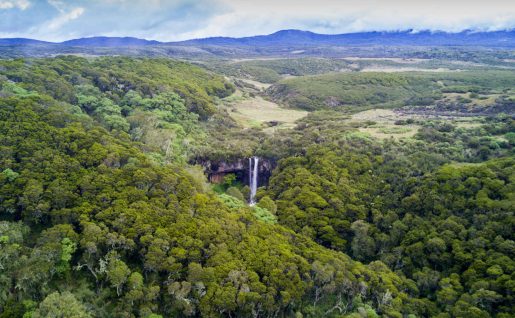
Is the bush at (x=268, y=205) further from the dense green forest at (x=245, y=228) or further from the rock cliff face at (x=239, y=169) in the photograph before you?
the rock cliff face at (x=239, y=169)

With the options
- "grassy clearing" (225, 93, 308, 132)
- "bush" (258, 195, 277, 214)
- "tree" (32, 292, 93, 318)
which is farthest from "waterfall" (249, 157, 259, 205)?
"tree" (32, 292, 93, 318)

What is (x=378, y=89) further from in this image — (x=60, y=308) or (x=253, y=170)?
(x=60, y=308)

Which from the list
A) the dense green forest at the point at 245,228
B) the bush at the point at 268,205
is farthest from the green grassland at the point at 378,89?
the bush at the point at 268,205

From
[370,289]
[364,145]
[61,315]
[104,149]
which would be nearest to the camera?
[61,315]

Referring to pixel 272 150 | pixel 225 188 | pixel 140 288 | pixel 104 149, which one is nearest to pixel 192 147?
pixel 225 188

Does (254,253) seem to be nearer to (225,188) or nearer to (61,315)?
(61,315)

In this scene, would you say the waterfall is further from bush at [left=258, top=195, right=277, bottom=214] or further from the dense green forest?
bush at [left=258, top=195, right=277, bottom=214]

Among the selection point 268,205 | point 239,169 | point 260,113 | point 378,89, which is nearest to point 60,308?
point 268,205

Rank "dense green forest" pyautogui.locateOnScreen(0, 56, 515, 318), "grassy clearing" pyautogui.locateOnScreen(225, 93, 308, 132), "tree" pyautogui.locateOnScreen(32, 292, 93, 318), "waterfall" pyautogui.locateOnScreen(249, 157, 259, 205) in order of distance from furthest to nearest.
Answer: "grassy clearing" pyautogui.locateOnScreen(225, 93, 308, 132) → "waterfall" pyautogui.locateOnScreen(249, 157, 259, 205) → "dense green forest" pyautogui.locateOnScreen(0, 56, 515, 318) → "tree" pyautogui.locateOnScreen(32, 292, 93, 318)
